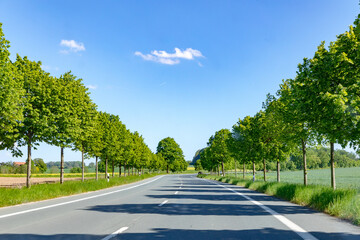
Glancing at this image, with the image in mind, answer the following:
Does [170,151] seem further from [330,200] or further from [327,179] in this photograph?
[330,200]

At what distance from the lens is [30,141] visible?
67.1ft

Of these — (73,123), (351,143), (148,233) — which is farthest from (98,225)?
(73,123)

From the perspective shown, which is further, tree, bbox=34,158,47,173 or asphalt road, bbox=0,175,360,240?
tree, bbox=34,158,47,173

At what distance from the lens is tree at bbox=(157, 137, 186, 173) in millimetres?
117438

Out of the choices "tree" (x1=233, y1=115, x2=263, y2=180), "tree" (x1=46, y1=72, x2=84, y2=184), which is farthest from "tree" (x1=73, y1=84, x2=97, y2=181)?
"tree" (x1=233, y1=115, x2=263, y2=180)

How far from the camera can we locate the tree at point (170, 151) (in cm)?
11744

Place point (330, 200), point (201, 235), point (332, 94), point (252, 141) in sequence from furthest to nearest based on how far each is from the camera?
point (252, 141)
point (332, 94)
point (330, 200)
point (201, 235)

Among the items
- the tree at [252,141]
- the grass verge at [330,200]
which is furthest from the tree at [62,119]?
the tree at [252,141]

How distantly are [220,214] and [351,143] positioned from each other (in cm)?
582

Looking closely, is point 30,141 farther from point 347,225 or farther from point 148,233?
point 347,225

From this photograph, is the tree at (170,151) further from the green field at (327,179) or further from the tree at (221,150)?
the tree at (221,150)

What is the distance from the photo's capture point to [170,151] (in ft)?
389

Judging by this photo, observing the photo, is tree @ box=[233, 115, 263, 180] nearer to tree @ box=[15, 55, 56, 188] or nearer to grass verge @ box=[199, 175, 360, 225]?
grass verge @ box=[199, 175, 360, 225]

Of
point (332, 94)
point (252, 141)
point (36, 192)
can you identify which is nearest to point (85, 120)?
point (36, 192)
